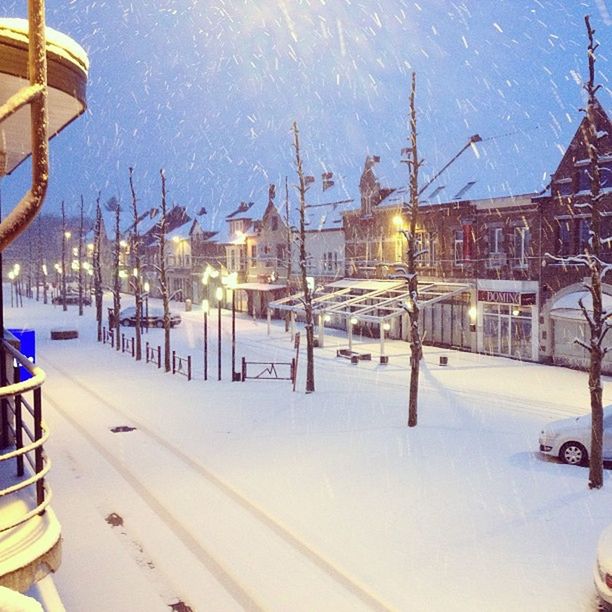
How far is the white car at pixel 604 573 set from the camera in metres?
7.55

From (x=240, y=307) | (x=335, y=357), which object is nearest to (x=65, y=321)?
(x=240, y=307)

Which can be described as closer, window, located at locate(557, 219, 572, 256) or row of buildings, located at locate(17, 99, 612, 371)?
row of buildings, located at locate(17, 99, 612, 371)

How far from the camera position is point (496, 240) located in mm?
31516

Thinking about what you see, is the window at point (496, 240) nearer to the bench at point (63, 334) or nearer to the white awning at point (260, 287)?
the white awning at point (260, 287)

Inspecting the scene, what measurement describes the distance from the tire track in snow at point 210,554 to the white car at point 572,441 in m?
7.04

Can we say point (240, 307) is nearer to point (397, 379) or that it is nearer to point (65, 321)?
point (65, 321)

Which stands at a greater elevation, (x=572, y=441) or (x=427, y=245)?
(x=427, y=245)

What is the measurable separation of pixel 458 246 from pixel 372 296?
530 centimetres

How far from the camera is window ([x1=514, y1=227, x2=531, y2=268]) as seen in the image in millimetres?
29719

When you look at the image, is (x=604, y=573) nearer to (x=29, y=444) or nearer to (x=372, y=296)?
(x=29, y=444)

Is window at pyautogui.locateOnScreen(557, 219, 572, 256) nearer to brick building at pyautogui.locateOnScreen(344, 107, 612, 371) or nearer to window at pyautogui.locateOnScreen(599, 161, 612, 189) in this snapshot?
brick building at pyautogui.locateOnScreen(344, 107, 612, 371)

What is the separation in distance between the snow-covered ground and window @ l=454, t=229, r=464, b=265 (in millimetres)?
12159

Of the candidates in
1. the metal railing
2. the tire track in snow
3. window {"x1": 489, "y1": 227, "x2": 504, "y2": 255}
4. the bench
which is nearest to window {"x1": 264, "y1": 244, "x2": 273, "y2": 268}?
the bench

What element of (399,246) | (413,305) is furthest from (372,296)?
(413,305)
